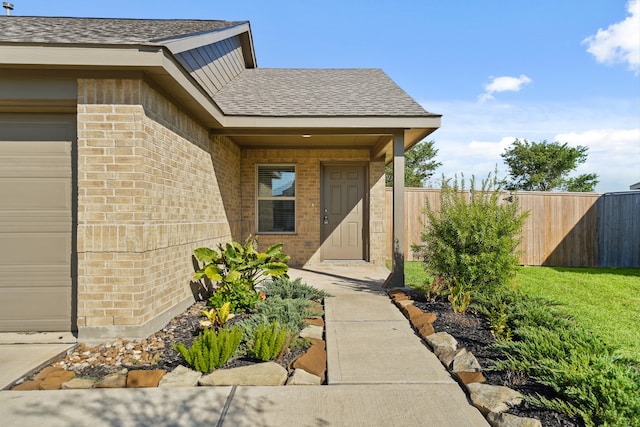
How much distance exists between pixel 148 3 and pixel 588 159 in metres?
27.6

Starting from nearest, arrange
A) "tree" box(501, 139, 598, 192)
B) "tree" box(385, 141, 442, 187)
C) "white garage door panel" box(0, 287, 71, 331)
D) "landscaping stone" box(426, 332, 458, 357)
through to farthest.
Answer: "landscaping stone" box(426, 332, 458, 357) → "white garage door panel" box(0, 287, 71, 331) → "tree" box(501, 139, 598, 192) → "tree" box(385, 141, 442, 187)

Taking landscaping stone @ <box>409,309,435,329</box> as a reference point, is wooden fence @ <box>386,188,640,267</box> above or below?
above

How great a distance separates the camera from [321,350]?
314 cm

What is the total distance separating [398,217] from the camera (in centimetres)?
557

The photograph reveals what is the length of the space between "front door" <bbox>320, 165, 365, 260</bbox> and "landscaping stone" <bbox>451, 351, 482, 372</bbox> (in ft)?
17.6

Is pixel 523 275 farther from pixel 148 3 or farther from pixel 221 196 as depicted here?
pixel 148 3

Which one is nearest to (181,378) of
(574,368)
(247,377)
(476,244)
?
(247,377)

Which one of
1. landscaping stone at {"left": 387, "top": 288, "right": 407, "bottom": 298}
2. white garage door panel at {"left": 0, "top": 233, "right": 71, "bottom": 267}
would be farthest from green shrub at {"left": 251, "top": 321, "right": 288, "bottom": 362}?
landscaping stone at {"left": 387, "top": 288, "right": 407, "bottom": 298}

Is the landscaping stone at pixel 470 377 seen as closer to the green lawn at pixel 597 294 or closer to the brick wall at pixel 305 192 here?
the green lawn at pixel 597 294

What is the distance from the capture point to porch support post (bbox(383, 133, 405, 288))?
18.2 ft

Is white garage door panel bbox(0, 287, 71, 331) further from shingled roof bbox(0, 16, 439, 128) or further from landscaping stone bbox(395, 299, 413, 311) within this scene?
landscaping stone bbox(395, 299, 413, 311)

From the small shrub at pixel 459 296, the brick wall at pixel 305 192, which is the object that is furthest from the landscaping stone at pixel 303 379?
the brick wall at pixel 305 192

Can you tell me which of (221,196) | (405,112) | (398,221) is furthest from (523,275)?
(221,196)

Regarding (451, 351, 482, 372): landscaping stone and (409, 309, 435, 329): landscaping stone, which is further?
(409, 309, 435, 329): landscaping stone
